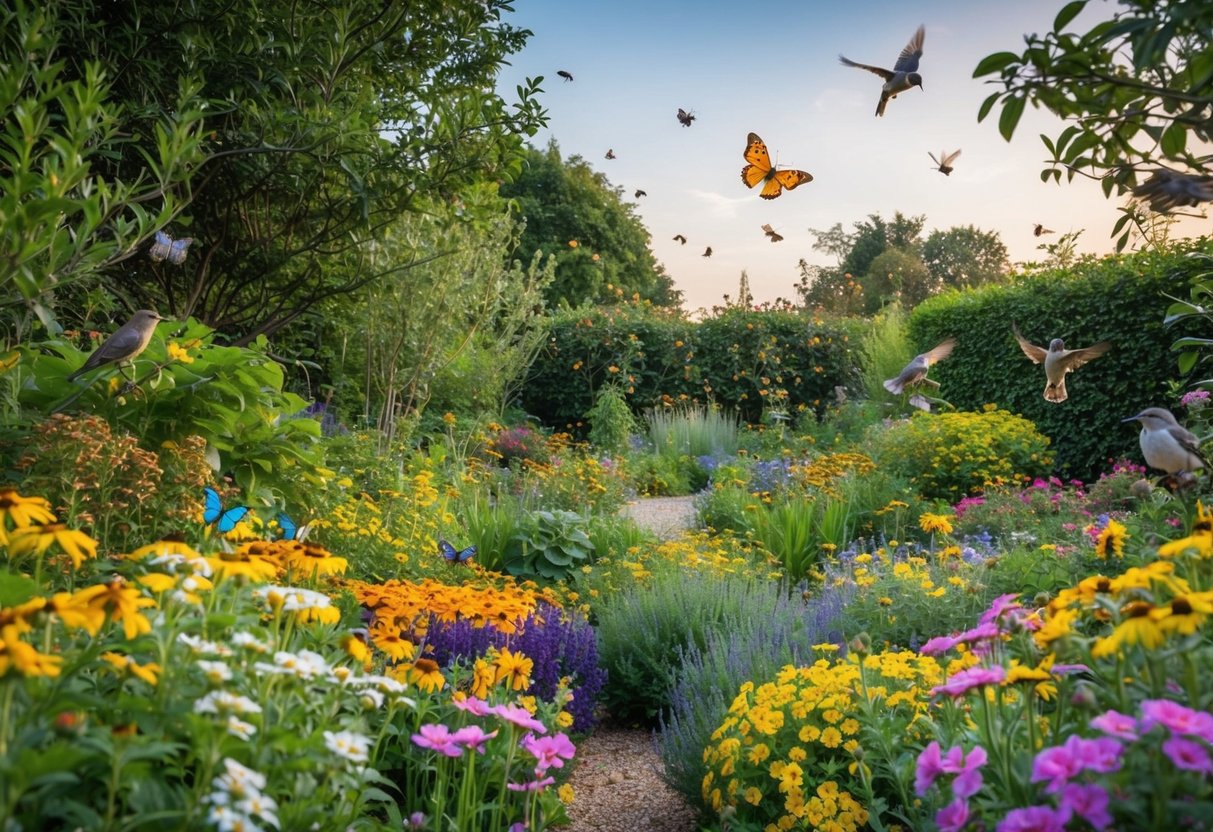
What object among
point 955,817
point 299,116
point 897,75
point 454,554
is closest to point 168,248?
point 299,116

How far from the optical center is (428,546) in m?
3.91

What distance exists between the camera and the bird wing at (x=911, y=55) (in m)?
3.38

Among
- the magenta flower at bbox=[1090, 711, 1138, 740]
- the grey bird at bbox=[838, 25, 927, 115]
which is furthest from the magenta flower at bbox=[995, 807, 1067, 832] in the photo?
the grey bird at bbox=[838, 25, 927, 115]

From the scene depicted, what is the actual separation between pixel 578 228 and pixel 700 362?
12523 millimetres

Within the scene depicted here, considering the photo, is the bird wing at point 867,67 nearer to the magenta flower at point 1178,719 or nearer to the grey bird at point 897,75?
the grey bird at point 897,75

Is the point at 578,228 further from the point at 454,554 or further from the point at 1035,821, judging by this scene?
the point at 1035,821

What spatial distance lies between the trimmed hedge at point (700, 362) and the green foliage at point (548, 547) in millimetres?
7099

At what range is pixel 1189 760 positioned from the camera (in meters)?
0.98

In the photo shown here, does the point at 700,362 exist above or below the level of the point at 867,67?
below

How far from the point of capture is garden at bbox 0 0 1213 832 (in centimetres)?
117

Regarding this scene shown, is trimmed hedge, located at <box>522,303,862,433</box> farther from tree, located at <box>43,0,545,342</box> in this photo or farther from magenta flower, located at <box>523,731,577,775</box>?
magenta flower, located at <box>523,731,577,775</box>

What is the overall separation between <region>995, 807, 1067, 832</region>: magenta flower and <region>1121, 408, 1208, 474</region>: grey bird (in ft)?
5.08

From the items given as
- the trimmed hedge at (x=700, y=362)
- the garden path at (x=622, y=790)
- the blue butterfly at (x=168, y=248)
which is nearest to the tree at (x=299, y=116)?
the blue butterfly at (x=168, y=248)

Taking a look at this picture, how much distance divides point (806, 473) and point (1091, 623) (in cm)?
388
